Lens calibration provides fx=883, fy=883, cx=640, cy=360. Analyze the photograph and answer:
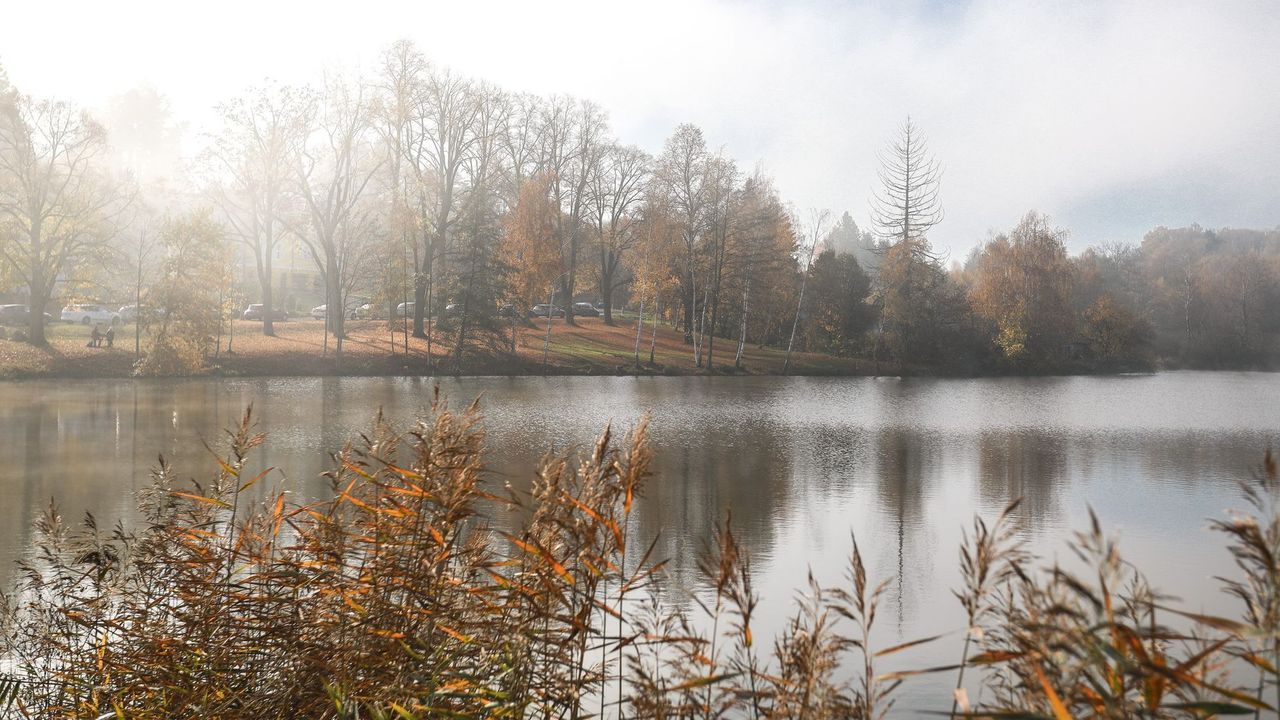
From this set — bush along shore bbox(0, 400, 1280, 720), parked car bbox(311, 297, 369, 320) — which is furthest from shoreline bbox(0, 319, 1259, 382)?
bush along shore bbox(0, 400, 1280, 720)

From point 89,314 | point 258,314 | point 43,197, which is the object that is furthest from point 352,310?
point 43,197

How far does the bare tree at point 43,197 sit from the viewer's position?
35625 millimetres

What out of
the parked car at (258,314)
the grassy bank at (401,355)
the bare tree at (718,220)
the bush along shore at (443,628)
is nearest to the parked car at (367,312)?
the grassy bank at (401,355)

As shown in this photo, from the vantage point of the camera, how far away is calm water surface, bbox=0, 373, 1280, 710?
1004 cm

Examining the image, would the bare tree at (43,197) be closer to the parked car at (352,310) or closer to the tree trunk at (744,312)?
the parked car at (352,310)

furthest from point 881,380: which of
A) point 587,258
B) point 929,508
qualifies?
point 929,508

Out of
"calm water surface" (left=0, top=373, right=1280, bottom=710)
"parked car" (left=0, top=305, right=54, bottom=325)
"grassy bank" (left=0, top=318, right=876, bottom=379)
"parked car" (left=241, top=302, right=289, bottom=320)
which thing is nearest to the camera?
"calm water surface" (left=0, top=373, right=1280, bottom=710)

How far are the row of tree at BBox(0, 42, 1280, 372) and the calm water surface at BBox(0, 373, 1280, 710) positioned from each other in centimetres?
862

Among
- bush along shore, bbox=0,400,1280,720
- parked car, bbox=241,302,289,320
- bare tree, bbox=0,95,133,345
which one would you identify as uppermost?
bare tree, bbox=0,95,133,345

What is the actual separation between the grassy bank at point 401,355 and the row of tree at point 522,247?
97 cm

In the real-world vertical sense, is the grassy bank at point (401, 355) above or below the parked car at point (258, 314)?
below

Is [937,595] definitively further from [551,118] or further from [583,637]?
[551,118]

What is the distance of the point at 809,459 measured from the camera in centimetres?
1811

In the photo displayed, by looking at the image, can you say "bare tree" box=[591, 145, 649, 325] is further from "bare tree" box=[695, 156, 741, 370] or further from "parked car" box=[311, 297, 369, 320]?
"parked car" box=[311, 297, 369, 320]
